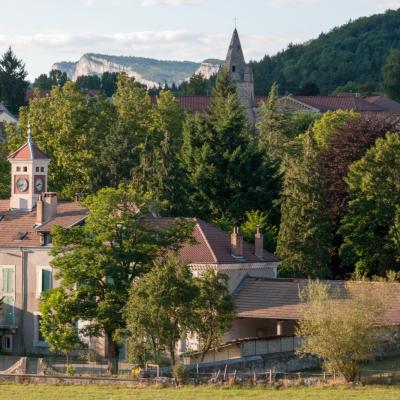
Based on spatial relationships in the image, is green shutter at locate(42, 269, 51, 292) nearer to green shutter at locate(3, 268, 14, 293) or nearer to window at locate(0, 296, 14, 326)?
green shutter at locate(3, 268, 14, 293)

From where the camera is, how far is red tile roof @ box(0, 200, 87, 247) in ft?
206

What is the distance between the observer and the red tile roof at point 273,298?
58.2 m

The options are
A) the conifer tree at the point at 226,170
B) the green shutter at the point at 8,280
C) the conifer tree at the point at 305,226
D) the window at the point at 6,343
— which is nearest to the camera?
the window at the point at 6,343

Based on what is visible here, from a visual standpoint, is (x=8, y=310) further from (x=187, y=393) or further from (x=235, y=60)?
(x=235, y=60)

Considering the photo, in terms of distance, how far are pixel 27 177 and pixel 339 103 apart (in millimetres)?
92037

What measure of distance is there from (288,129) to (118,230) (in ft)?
169

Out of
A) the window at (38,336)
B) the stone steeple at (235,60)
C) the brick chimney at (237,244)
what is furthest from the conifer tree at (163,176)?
the stone steeple at (235,60)

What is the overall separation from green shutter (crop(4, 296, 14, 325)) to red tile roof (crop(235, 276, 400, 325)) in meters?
10.2

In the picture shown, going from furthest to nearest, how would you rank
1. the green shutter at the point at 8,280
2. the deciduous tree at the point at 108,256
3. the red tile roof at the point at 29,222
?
1. the green shutter at the point at 8,280
2. the red tile roof at the point at 29,222
3. the deciduous tree at the point at 108,256

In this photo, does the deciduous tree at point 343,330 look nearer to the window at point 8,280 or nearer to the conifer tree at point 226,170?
the window at point 8,280

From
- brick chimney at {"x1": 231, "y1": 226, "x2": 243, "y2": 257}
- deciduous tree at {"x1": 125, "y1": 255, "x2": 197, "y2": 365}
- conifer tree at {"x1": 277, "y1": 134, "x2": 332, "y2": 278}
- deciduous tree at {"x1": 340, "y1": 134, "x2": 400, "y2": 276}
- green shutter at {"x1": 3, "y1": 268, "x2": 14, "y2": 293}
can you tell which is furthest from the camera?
deciduous tree at {"x1": 340, "y1": 134, "x2": 400, "y2": 276}

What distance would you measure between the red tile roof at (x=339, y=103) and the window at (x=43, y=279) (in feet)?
300

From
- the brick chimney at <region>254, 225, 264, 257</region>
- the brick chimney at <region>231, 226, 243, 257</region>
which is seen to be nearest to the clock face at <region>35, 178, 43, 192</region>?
the brick chimney at <region>231, 226, 243, 257</region>

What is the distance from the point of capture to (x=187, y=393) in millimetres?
43250
